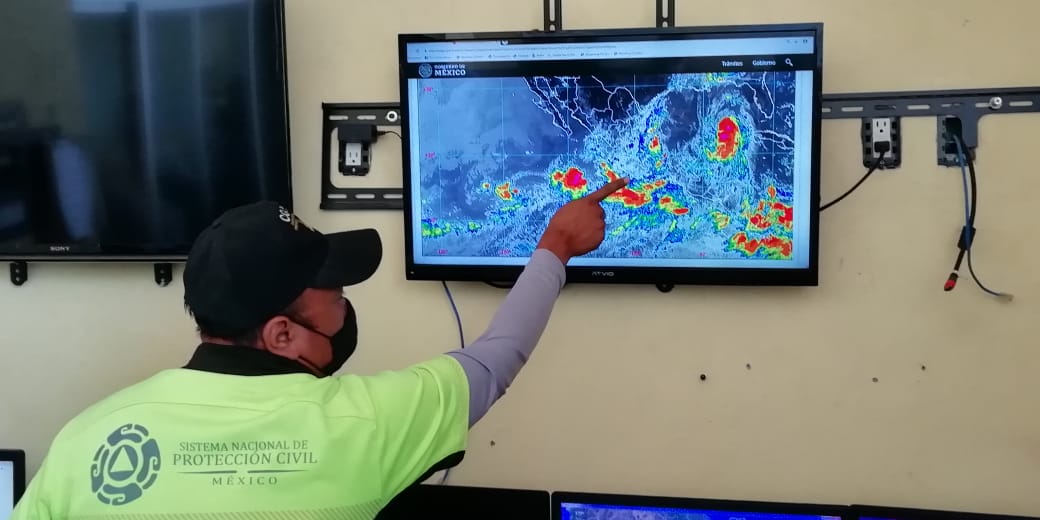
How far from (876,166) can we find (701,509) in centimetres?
84

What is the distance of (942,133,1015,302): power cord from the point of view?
157 centimetres

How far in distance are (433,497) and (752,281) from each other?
2.72 feet

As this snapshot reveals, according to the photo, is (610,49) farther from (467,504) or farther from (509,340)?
(467,504)

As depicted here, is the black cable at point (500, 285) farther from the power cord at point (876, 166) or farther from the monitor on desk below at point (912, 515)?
the monitor on desk below at point (912, 515)

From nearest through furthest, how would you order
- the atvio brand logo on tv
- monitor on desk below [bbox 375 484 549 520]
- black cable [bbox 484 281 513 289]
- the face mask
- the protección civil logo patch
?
the protección civil logo patch → the face mask → monitor on desk below [bbox 375 484 549 520] → the atvio brand logo on tv → black cable [bbox 484 281 513 289]

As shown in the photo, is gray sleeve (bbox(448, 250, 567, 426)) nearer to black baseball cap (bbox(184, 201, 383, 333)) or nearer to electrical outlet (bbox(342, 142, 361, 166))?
black baseball cap (bbox(184, 201, 383, 333))

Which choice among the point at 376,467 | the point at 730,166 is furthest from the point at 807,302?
the point at 376,467

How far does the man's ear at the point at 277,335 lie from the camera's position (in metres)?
1.10

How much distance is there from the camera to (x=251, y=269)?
107 centimetres

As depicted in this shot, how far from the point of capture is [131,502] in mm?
968

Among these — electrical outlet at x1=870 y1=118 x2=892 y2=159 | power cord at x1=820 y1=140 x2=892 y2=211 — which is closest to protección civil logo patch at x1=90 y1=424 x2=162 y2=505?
power cord at x1=820 y1=140 x2=892 y2=211

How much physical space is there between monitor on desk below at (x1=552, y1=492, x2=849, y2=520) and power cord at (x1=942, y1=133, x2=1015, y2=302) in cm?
59

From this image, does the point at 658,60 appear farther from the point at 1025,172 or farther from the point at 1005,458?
the point at 1005,458

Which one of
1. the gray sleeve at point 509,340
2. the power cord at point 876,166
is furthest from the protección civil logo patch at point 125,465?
the power cord at point 876,166
